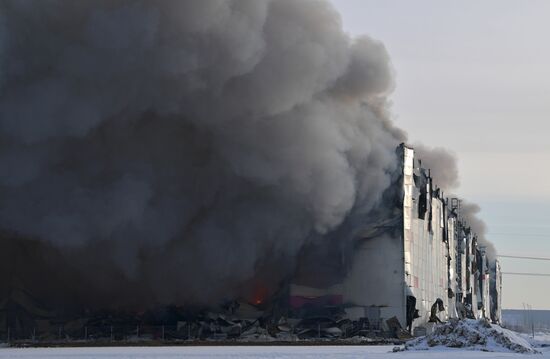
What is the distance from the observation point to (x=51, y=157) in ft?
242

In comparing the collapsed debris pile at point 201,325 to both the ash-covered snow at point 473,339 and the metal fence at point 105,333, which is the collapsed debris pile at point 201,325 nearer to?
the metal fence at point 105,333

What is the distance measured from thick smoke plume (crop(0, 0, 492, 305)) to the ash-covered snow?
2299 cm

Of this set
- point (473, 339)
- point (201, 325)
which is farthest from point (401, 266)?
point (473, 339)

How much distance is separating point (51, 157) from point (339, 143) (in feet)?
60.7

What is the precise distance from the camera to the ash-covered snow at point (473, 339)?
51375 millimetres

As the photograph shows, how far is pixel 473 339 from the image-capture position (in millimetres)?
52562

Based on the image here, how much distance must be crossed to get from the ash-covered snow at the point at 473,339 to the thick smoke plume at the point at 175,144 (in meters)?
23.0

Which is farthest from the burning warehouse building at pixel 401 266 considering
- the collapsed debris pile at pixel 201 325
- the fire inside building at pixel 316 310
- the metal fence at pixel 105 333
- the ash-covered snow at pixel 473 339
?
the ash-covered snow at pixel 473 339

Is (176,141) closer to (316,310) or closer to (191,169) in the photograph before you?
(191,169)

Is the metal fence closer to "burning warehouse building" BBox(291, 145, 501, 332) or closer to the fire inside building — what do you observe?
the fire inside building

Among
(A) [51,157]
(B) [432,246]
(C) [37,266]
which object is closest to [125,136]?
(A) [51,157]

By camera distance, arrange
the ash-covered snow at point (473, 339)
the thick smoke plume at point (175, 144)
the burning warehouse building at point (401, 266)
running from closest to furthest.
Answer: the ash-covered snow at point (473, 339)
the thick smoke plume at point (175, 144)
the burning warehouse building at point (401, 266)

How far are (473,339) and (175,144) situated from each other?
30770 mm

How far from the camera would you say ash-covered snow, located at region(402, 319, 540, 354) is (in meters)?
51.4
